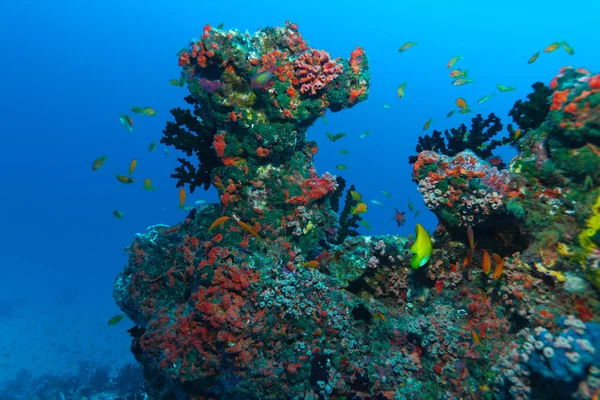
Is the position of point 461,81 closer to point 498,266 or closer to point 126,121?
point 498,266

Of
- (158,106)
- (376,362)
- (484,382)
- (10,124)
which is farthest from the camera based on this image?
(158,106)

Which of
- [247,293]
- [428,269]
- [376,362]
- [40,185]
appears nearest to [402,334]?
[376,362]

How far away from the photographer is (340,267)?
529 cm

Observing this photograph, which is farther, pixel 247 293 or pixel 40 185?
pixel 40 185

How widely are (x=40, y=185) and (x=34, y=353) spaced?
280ft

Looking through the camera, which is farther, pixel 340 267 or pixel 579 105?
pixel 340 267

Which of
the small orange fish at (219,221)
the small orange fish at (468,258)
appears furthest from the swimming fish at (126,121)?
the small orange fish at (468,258)

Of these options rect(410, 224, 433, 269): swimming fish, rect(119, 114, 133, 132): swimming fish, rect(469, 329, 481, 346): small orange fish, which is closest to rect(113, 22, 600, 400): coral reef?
rect(469, 329, 481, 346): small orange fish

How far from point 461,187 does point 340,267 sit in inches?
84.8

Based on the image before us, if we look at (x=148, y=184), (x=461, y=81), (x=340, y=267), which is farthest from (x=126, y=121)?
(x=461, y=81)

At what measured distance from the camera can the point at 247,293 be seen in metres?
4.60

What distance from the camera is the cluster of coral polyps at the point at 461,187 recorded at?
4156 millimetres

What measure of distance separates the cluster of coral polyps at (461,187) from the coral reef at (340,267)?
0.07 ft

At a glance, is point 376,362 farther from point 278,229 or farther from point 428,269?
point 278,229
